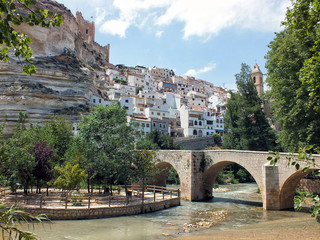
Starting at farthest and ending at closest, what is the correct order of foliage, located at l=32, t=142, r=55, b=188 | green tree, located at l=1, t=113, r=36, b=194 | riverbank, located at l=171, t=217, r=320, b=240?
foliage, located at l=32, t=142, r=55, b=188
green tree, located at l=1, t=113, r=36, b=194
riverbank, located at l=171, t=217, r=320, b=240

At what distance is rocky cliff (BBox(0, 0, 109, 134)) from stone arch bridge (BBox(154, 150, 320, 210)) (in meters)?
22.0

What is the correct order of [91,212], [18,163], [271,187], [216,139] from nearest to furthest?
[91,212], [18,163], [271,187], [216,139]

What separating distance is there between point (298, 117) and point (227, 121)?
21.3 metres

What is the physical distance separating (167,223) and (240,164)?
7.56 meters

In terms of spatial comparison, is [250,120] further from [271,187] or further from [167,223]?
[167,223]

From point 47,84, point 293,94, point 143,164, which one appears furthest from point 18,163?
point 47,84

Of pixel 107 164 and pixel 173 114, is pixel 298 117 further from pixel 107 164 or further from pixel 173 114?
pixel 173 114

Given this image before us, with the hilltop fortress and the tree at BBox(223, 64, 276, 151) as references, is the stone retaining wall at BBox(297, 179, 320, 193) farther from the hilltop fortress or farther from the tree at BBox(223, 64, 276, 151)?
the hilltop fortress

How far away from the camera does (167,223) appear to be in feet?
47.0

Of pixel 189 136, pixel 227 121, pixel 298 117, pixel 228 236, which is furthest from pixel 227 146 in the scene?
pixel 228 236

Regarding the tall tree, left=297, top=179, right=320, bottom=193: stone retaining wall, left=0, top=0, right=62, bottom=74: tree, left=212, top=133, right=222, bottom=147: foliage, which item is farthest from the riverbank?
left=212, top=133, right=222, bottom=147: foliage

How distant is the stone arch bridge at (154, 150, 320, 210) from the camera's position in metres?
16.6

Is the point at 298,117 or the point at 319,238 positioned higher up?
the point at 298,117

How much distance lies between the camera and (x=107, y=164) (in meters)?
17.2
